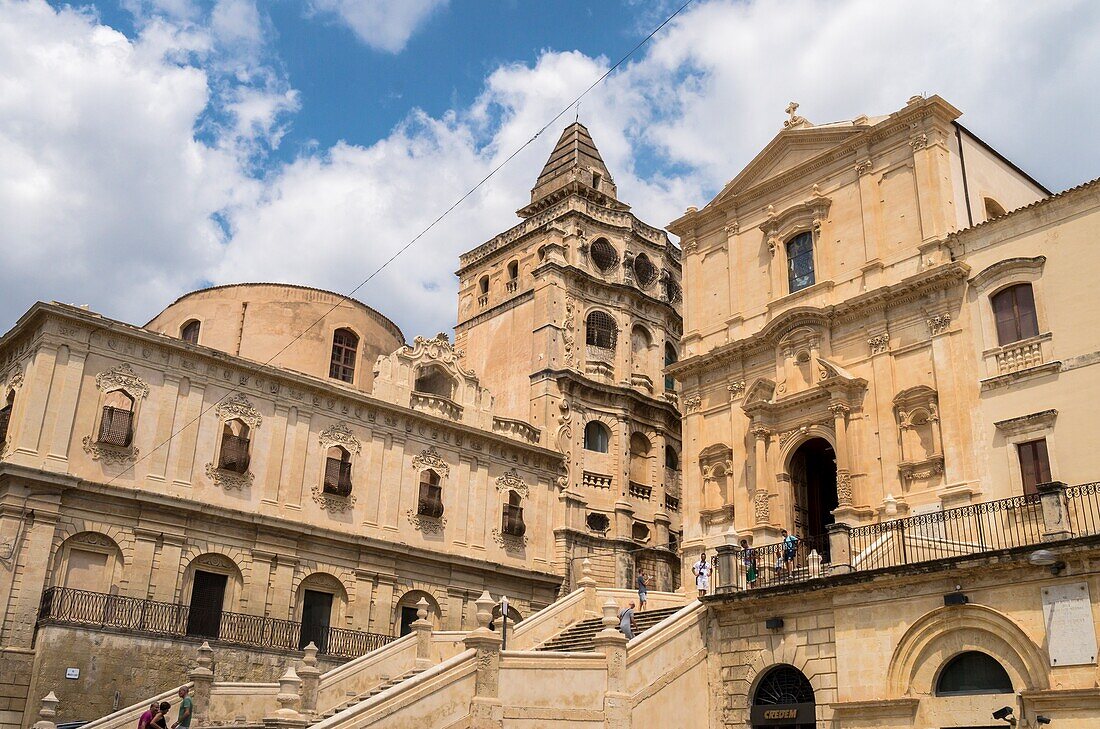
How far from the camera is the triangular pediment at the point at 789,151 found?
97.6ft

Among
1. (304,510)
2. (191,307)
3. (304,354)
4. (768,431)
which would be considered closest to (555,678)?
(768,431)

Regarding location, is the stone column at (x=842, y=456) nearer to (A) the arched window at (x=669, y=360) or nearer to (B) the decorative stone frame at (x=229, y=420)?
(B) the decorative stone frame at (x=229, y=420)

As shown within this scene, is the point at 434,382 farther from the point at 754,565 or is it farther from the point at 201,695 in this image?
the point at 754,565

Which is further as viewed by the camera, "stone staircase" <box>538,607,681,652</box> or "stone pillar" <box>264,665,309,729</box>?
"stone staircase" <box>538,607,681,652</box>

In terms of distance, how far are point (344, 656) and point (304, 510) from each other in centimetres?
452

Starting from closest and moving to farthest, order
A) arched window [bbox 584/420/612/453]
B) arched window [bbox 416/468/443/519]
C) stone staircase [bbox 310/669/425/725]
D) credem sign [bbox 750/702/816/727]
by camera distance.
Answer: credem sign [bbox 750/702/816/727] → stone staircase [bbox 310/669/425/725] → arched window [bbox 416/468/443/519] → arched window [bbox 584/420/612/453]

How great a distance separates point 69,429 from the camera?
27.2 metres

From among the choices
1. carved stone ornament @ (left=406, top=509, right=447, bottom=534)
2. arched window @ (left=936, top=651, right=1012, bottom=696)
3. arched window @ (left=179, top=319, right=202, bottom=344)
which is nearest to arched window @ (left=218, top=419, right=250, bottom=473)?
carved stone ornament @ (left=406, top=509, right=447, bottom=534)

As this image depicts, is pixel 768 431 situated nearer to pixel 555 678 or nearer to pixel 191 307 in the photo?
pixel 555 678

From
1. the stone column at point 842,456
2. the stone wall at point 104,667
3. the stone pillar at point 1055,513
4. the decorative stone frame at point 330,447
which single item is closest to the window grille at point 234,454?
the decorative stone frame at point 330,447

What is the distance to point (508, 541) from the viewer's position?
3572 cm

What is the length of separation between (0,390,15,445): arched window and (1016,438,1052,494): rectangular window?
2546 cm

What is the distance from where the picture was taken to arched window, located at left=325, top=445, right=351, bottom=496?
31781 millimetres

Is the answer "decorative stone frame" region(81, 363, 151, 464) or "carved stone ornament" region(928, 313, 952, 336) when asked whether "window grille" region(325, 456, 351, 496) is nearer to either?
"decorative stone frame" region(81, 363, 151, 464)
